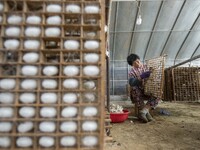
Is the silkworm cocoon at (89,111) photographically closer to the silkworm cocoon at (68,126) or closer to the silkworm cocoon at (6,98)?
the silkworm cocoon at (68,126)

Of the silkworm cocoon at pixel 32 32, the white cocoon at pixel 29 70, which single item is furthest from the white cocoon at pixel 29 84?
the silkworm cocoon at pixel 32 32

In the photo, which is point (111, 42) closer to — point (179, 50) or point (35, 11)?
point (179, 50)

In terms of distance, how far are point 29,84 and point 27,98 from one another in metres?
0.09

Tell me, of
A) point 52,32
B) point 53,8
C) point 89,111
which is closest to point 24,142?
point 89,111

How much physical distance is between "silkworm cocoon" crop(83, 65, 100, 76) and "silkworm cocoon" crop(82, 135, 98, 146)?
0.41m

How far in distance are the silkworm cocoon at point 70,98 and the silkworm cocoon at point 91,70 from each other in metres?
0.17

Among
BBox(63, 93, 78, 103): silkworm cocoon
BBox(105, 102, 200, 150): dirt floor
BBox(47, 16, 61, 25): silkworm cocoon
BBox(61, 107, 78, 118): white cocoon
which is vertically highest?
BBox(47, 16, 61, 25): silkworm cocoon

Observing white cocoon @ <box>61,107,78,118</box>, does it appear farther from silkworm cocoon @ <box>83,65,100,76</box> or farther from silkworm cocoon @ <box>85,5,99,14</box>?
A: silkworm cocoon @ <box>85,5,99,14</box>

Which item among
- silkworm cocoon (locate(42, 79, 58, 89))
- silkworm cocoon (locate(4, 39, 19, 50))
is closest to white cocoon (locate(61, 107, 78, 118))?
silkworm cocoon (locate(42, 79, 58, 89))

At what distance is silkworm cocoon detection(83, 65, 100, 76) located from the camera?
167 cm

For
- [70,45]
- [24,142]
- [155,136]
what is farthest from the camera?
[155,136]

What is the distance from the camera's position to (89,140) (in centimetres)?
161

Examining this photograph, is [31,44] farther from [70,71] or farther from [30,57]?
[70,71]

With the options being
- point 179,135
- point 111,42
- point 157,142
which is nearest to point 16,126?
point 157,142
